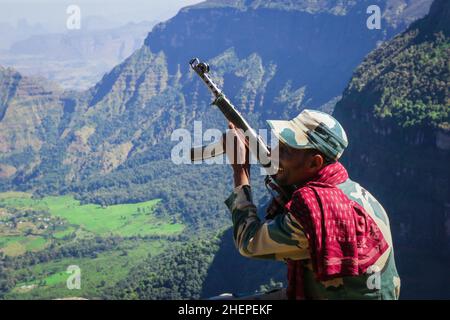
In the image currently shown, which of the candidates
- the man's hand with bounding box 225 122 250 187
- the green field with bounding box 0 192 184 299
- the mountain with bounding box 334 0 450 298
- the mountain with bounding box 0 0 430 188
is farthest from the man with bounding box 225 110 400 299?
the mountain with bounding box 0 0 430 188

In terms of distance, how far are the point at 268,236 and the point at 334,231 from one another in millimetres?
421

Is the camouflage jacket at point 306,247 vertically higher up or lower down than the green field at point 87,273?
higher up

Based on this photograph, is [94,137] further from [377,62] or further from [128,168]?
[377,62]

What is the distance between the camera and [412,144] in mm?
49156

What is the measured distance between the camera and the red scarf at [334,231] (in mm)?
3805

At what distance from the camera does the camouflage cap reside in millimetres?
4141

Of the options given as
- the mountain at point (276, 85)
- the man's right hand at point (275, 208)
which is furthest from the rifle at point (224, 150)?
the mountain at point (276, 85)

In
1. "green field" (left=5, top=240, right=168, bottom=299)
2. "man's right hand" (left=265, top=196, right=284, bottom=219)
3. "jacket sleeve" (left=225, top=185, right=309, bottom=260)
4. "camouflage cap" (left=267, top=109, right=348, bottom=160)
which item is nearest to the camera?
"jacket sleeve" (left=225, top=185, right=309, bottom=260)

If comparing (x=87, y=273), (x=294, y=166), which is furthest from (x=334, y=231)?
(x=87, y=273)

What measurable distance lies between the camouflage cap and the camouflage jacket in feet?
0.85

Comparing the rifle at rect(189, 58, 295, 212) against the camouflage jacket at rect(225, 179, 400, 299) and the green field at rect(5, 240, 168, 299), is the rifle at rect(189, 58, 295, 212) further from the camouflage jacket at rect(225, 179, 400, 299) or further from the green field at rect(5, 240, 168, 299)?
the green field at rect(5, 240, 168, 299)

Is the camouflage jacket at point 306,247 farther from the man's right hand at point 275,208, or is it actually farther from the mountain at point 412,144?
the mountain at point 412,144
